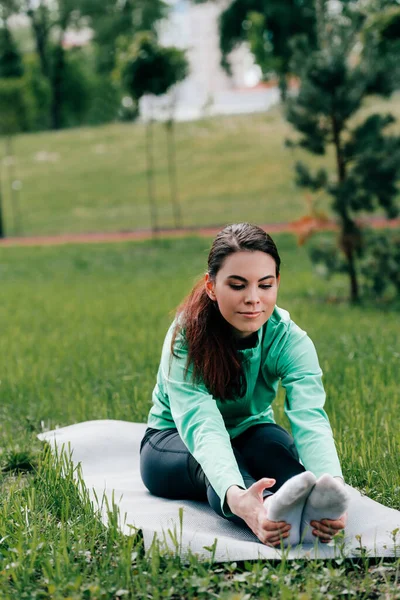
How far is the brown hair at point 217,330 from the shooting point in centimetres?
306

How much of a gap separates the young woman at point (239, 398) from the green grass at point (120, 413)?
308 mm

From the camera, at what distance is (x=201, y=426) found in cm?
298

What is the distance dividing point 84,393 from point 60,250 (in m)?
13.3

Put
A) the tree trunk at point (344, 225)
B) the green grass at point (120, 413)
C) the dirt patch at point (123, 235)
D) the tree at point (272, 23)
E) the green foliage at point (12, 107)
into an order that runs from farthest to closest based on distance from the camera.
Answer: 1. the tree at point (272, 23)
2. the green foliage at point (12, 107)
3. the dirt patch at point (123, 235)
4. the tree trunk at point (344, 225)
5. the green grass at point (120, 413)

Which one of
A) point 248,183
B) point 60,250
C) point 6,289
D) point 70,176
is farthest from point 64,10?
point 6,289

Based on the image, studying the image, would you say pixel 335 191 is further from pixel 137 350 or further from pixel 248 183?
pixel 248 183

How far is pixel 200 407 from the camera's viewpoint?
3039 millimetres

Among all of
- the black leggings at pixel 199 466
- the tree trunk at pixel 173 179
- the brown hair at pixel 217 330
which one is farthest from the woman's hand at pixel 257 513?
the tree trunk at pixel 173 179

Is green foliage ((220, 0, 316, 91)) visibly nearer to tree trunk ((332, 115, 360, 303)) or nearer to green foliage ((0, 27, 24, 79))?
green foliage ((0, 27, 24, 79))

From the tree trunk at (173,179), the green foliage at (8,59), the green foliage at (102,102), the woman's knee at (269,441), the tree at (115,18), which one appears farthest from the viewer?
the green foliage at (102,102)

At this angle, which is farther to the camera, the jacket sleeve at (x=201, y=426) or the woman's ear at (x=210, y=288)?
the woman's ear at (x=210, y=288)

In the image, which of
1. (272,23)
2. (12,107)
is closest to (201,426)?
(12,107)

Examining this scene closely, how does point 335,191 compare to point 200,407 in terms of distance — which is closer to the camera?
point 200,407

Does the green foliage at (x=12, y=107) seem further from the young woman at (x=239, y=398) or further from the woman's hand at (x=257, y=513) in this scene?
the woman's hand at (x=257, y=513)
